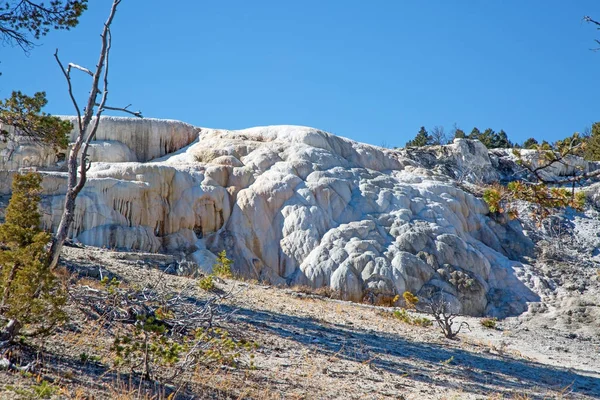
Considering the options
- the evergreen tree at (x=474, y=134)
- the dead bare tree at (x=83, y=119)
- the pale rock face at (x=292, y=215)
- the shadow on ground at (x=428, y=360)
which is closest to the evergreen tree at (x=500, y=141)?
the evergreen tree at (x=474, y=134)

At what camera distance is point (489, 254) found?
2234 centimetres

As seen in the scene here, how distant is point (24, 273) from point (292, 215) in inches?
643

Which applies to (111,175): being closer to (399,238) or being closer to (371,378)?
(399,238)

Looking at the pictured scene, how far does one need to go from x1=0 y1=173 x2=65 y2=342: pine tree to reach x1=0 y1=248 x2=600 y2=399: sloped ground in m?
A: 0.40

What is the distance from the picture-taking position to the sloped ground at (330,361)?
16.7 feet

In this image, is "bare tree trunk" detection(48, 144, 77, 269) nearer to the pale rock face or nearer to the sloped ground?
the sloped ground

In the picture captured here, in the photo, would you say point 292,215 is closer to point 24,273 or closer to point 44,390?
point 24,273

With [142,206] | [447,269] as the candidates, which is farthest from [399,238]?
[142,206]

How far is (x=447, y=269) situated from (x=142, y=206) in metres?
10.3

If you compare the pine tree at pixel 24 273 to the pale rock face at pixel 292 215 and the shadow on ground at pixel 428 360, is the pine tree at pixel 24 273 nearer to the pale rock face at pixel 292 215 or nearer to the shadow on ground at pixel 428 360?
the shadow on ground at pixel 428 360

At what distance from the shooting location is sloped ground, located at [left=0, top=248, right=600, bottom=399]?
5.09 m

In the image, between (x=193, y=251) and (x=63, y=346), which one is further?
(x=193, y=251)

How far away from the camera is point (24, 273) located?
4707mm

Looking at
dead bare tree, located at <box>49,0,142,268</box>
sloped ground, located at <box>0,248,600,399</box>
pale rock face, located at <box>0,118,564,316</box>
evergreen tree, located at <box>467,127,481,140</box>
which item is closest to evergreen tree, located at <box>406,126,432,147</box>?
evergreen tree, located at <box>467,127,481,140</box>
